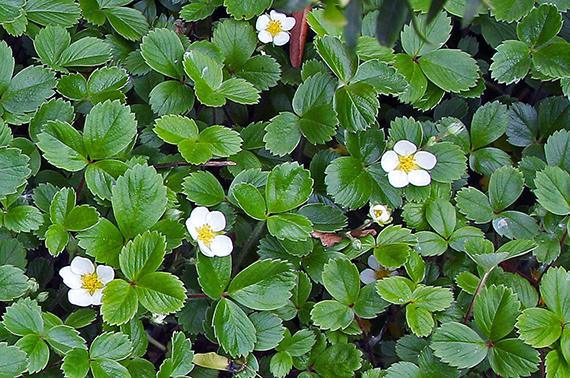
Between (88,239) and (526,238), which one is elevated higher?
(88,239)

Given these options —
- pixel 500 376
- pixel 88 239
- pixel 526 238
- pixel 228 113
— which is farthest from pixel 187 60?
pixel 500 376

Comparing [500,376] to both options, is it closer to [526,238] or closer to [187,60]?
[526,238]

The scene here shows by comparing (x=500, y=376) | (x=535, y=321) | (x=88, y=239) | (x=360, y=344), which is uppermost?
(x=88, y=239)

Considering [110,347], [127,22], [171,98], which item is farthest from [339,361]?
[127,22]

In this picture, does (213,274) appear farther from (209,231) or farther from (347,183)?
(347,183)

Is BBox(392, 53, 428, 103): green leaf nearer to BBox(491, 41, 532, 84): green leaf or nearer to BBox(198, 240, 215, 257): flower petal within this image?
BBox(491, 41, 532, 84): green leaf

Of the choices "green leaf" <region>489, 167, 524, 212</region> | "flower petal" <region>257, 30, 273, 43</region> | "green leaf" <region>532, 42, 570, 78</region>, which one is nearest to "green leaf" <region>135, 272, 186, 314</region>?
"flower petal" <region>257, 30, 273, 43</region>

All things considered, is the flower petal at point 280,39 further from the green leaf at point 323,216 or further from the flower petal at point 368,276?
the flower petal at point 368,276
